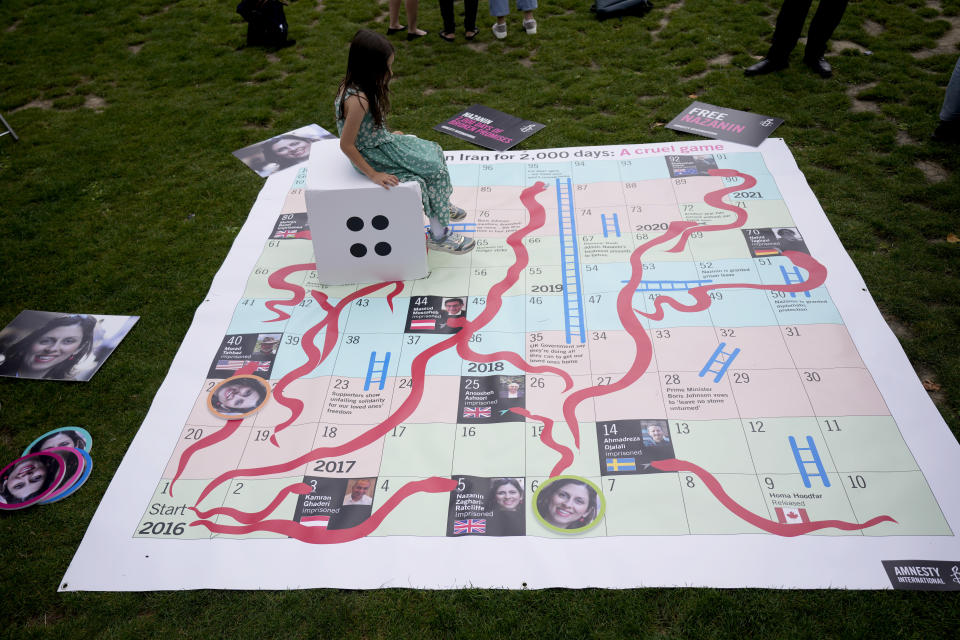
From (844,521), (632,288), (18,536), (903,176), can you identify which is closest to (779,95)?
(903,176)

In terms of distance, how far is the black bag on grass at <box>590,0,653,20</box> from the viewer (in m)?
5.43

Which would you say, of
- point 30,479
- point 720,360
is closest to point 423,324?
point 720,360

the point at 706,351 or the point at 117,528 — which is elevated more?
the point at 706,351

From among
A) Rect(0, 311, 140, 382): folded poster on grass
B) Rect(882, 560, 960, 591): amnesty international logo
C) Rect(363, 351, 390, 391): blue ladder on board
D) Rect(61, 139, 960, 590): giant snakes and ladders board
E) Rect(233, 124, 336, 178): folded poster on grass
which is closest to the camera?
Rect(882, 560, 960, 591): amnesty international logo

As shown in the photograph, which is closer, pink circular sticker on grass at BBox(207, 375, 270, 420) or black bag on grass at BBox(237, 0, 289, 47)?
pink circular sticker on grass at BBox(207, 375, 270, 420)

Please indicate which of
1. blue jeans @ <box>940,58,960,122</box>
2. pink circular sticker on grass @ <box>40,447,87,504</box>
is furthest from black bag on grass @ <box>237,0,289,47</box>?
blue jeans @ <box>940,58,960,122</box>

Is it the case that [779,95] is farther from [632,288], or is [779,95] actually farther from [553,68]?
[632,288]

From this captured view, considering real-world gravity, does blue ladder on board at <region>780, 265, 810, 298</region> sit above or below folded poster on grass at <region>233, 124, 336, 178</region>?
below

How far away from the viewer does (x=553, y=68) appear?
4941 mm

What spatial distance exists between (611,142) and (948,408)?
246 cm

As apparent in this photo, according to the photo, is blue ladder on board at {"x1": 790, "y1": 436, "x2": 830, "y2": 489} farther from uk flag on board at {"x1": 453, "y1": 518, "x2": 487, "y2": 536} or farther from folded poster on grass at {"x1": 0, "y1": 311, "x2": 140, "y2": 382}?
folded poster on grass at {"x1": 0, "y1": 311, "x2": 140, "y2": 382}

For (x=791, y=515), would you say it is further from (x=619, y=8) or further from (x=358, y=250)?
(x=619, y=8)

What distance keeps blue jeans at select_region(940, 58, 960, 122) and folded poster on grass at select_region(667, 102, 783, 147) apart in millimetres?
906

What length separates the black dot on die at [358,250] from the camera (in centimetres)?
323
